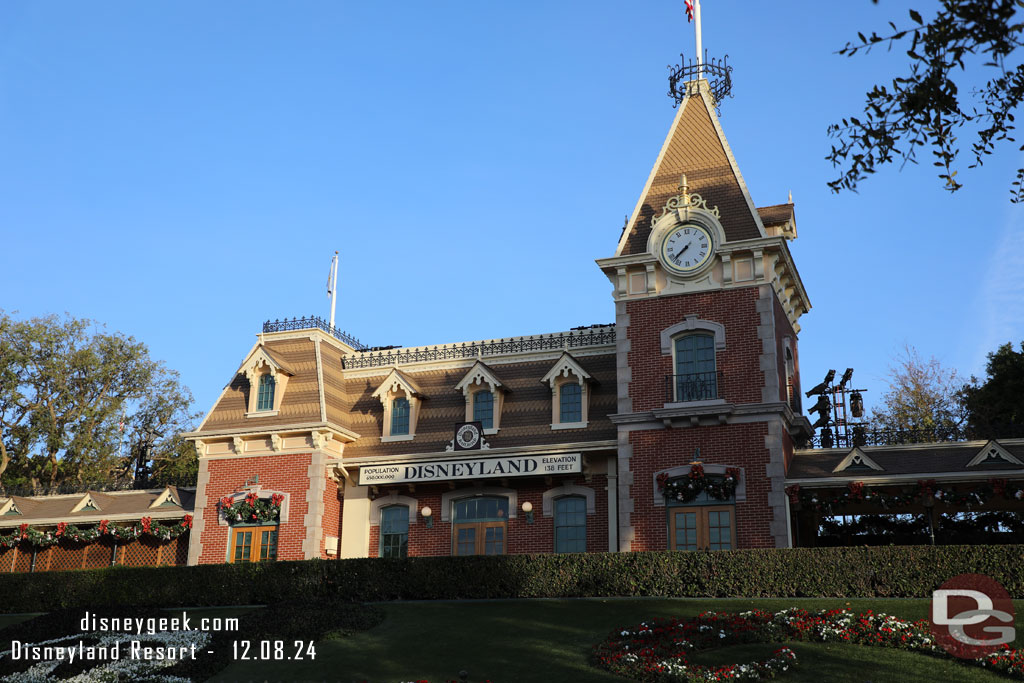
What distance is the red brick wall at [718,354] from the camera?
24.6 m

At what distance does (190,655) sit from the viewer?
58.2 feet

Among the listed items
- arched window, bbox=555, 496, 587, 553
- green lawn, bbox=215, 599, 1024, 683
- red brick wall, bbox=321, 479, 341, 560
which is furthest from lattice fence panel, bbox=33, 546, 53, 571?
arched window, bbox=555, 496, 587, 553

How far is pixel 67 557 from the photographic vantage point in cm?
3120

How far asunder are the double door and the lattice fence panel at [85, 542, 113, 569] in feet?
58.7

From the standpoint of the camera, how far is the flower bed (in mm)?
14430

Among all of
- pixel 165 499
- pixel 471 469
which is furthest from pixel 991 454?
pixel 165 499

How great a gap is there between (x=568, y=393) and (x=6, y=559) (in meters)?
19.3

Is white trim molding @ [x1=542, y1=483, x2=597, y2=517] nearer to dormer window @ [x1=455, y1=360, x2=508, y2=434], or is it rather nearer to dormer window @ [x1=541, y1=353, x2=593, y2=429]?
dormer window @ [x1=541, y1=353, x2=593, y2=429]

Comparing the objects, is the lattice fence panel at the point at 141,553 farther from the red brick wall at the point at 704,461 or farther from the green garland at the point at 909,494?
the green garland at the point at 909,494

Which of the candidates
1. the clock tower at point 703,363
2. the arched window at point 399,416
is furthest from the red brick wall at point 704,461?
the arched window at point 399,416

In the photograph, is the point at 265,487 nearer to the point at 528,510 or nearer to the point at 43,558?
the point at 528,510

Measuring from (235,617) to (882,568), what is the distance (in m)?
13.4

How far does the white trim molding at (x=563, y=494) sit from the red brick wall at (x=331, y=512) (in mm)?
6236

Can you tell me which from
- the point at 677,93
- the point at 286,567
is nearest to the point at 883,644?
the point at 286,567
